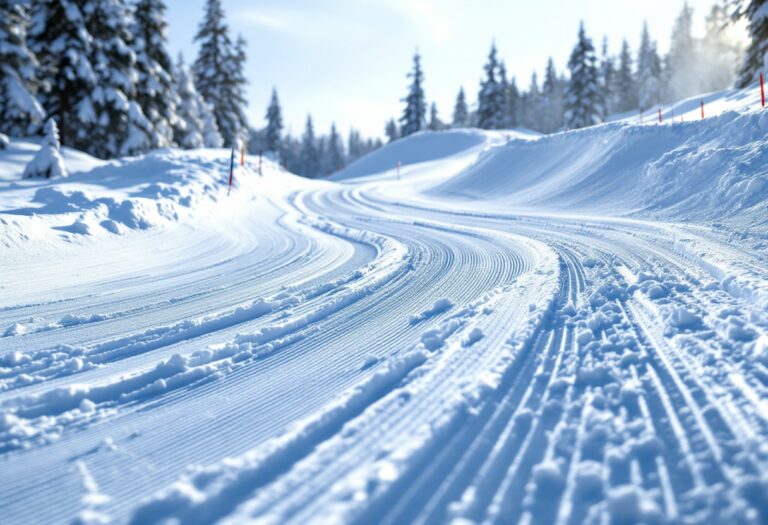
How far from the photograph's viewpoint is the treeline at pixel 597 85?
38406 mm

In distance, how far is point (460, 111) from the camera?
60.2m

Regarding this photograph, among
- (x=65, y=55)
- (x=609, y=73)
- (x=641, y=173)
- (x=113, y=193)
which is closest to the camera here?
(x=113, y=193)

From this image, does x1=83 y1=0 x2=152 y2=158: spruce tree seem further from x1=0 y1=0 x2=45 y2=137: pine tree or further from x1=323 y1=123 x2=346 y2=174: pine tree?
x1=323 y1=123 x2=346 y2=174: pine tree

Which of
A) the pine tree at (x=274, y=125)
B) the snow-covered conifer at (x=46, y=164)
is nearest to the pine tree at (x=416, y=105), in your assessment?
the pine tree at (x=274, y=125)

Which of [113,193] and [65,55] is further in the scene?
[65,55]

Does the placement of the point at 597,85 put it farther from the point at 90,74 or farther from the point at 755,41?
the point at 90,74

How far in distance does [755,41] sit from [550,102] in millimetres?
54823

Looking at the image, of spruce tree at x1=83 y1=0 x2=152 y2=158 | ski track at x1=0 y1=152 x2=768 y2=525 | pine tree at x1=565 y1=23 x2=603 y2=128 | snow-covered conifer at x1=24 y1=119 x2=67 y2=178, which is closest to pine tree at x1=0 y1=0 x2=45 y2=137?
spruce tree at x1=83 y1=0 x2=152 y2=158

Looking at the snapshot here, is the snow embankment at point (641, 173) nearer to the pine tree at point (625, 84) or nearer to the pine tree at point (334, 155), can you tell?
the pine tree at point (625, 84)

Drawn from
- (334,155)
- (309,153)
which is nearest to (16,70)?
(309,153)

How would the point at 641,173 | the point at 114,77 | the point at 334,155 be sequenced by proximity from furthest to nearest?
the point at 334,155 < the point at 114,77 < the point at 641,173

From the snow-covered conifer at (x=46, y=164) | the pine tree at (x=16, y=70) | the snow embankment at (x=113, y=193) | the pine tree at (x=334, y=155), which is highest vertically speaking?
the pine tree at (x=334, y=155)

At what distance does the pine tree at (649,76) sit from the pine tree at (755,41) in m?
42.2

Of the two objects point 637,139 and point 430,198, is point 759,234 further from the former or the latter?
point 430,198
